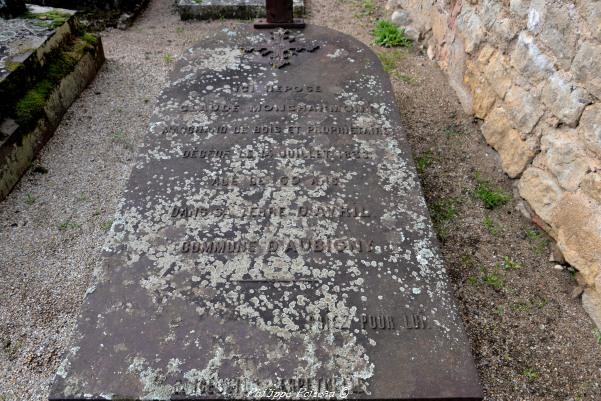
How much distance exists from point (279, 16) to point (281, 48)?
437 millimetres

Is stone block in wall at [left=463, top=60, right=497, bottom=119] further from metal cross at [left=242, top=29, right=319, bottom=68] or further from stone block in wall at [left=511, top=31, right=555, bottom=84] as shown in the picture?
metal cross at [left=242, top=29, right=319, bottom=68]

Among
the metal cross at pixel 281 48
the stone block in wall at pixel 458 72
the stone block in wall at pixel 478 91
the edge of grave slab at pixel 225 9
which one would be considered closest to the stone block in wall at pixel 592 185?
the stone block in wall at pixel 478 91

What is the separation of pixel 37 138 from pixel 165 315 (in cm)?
264

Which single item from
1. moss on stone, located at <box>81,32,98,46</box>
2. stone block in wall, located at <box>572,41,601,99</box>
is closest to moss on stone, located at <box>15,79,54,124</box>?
moss on stone, located at <box>81,32,98,46</box>

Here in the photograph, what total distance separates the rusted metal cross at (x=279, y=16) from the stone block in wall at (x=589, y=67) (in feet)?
6.81

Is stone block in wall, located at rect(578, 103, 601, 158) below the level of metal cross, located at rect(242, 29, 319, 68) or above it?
above

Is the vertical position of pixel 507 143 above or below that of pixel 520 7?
below

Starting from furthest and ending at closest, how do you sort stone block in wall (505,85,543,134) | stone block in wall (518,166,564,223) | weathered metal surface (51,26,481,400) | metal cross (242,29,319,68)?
metal cross (242,29,319,68) → stone block in wall (505,85,543,134) → stone block in wall (518,166,564,223) → weathered metal surface (51,26,481,400)

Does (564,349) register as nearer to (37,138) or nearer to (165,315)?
(165,315)

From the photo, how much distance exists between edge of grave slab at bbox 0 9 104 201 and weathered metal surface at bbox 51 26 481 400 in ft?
4.48

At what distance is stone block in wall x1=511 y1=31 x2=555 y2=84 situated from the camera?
3072 mm

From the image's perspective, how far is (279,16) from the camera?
3852 mm

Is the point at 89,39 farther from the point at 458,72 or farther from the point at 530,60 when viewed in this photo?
the point at 530,60

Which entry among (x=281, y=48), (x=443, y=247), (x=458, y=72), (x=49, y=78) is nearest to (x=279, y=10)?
(x=281, y=48)
